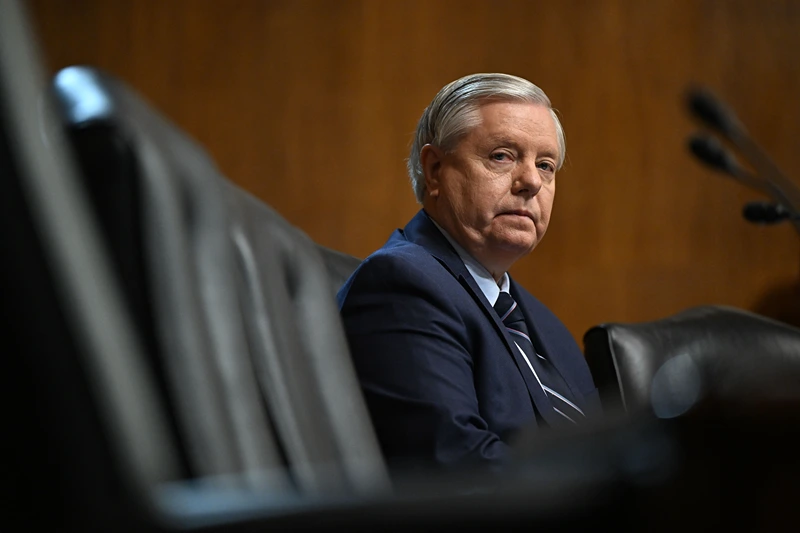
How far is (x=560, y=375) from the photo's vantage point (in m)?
2.01

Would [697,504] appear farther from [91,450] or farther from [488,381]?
[488,381]

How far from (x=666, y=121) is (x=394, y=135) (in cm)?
107

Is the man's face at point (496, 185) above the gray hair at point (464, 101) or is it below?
below

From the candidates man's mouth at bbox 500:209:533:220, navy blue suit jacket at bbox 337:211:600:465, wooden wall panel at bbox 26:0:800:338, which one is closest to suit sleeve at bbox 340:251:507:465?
navy blue suit jacket at bbox 337:211:600:465

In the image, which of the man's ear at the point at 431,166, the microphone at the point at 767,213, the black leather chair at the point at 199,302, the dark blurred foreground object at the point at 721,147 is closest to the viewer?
the black leather chair at the point at 199,302

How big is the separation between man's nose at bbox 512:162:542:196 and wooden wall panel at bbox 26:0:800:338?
4.57 ft

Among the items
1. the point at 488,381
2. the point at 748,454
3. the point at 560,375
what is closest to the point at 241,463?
the point at 748,454

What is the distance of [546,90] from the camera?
142 inches

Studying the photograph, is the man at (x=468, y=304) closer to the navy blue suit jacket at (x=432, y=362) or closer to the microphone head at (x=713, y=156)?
the navy blue suit jacket at (x=432, y=362)

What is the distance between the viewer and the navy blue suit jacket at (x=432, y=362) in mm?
1541

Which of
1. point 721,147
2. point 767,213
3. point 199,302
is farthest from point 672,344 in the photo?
point 199,302

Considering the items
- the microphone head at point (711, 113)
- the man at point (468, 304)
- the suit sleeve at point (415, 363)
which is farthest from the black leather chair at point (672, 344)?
the microphone head at point (711, 113)

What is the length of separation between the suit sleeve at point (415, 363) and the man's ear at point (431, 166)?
37 centimetres

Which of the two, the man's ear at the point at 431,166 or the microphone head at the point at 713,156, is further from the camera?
the man's ear at the point at 431,166
